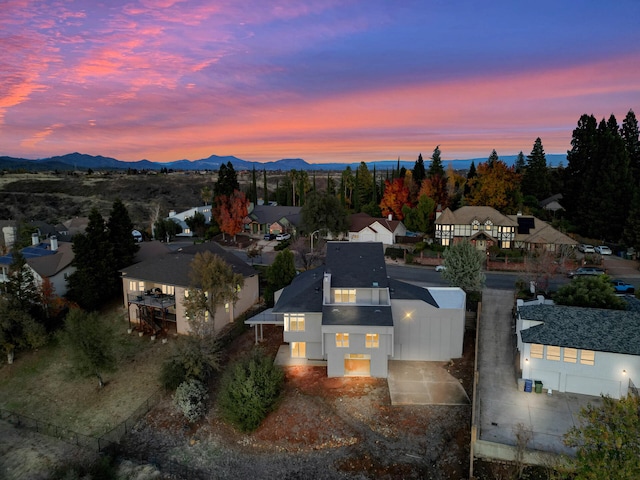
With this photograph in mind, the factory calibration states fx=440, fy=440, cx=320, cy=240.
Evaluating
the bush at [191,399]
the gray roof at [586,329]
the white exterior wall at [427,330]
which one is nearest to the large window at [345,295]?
the white exterior wall at [427,330]

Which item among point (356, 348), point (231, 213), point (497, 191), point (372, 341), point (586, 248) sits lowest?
point (356, 348)

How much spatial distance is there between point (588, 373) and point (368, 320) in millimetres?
11973

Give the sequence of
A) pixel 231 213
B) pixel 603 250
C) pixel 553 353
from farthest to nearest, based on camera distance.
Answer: pixel 231 213 → pixel 603 250 → pixel 553 353

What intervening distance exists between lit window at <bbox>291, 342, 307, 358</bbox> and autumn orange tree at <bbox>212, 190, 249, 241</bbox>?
39.9 metres

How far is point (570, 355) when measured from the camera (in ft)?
77.7

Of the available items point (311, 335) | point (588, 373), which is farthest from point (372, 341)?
point (588, 373)

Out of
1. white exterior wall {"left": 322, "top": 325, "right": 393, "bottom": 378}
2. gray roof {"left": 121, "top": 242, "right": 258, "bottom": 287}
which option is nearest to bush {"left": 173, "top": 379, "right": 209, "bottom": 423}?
white exterior wall {"left": 322, "top": 325, "right": 393, "bottom": 378}

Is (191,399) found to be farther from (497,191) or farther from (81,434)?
(497,191)

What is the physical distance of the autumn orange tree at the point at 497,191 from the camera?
6119 cm

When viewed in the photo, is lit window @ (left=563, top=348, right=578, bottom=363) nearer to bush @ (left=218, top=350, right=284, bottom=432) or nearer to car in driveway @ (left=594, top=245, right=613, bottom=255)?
bush @ (left=218, top=350, right=284, bottom=432)

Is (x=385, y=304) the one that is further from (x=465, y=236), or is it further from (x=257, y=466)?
(x=465, y=236)

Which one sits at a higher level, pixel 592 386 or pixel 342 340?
pixel 342 340

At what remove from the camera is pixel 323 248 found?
52.1m

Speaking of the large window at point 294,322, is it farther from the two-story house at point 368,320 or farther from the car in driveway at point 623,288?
the car in driveway at point 623,288
